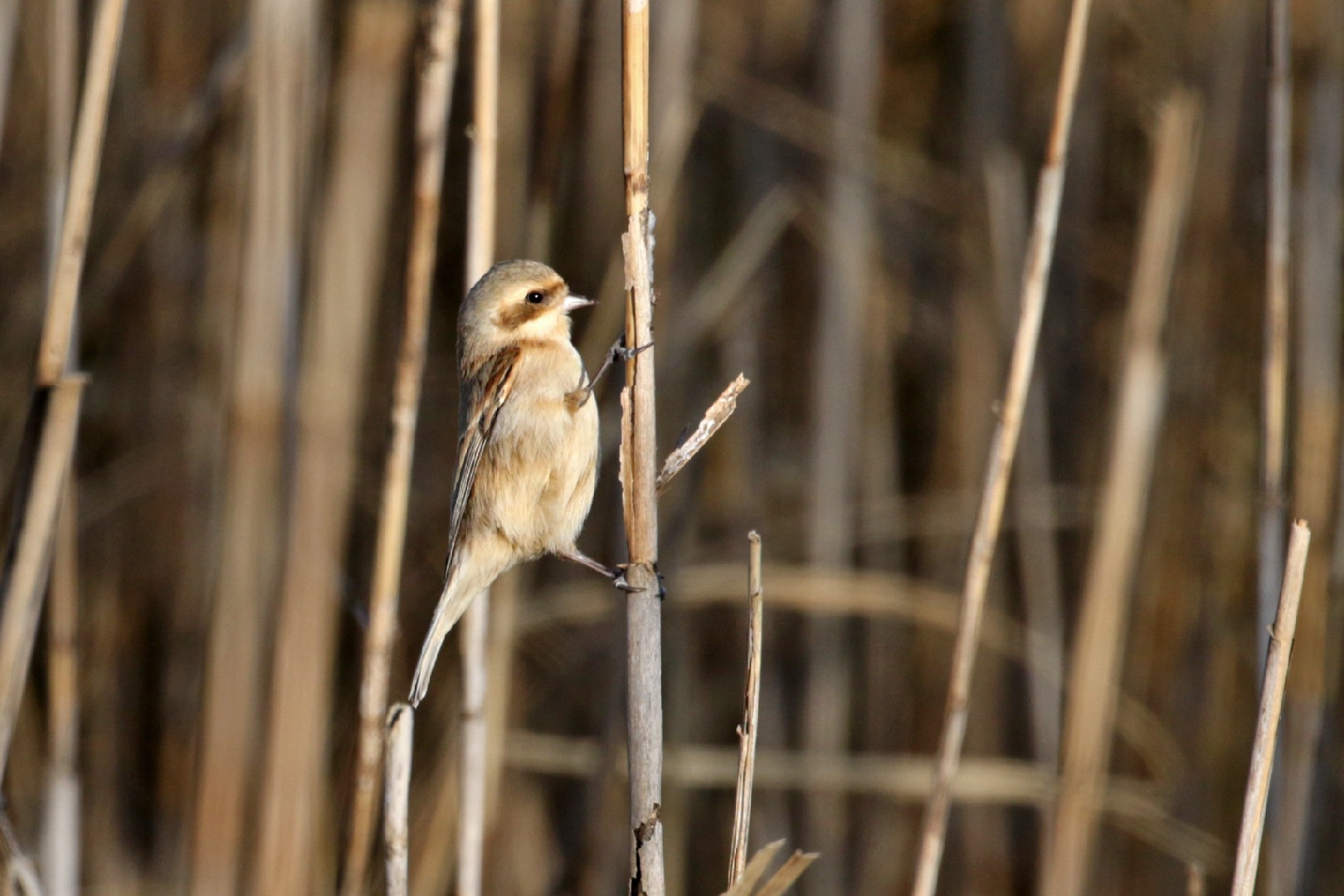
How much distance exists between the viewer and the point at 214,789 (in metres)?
2.43

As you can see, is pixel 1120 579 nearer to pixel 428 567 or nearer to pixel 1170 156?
pixel 1170 156

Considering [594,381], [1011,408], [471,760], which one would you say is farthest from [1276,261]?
[471,760]

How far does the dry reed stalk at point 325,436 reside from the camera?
7.35ft

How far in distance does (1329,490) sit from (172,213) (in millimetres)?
2694

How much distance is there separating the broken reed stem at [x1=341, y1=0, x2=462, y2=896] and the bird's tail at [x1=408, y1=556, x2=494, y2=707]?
3.2 inches

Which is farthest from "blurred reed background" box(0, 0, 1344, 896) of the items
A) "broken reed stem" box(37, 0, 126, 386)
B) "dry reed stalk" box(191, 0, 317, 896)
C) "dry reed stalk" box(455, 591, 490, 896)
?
"broken reed stem" box(37, 0, 126, 386)

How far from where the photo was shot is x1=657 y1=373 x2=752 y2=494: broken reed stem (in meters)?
1.44

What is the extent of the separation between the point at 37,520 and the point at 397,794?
0.58 metres

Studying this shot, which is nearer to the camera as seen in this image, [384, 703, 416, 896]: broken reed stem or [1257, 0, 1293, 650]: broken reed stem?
[384, 703, 416, 896]: broken reed stem

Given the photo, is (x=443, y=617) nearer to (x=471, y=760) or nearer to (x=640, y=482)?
(x=471, y=760)

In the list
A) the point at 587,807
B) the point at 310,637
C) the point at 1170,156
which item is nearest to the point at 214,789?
the point at 310,637

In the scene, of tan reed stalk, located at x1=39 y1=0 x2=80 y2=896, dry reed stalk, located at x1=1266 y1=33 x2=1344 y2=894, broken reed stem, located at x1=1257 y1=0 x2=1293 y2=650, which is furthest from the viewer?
dry reed stalk, located at x1=1266 y1=33 x2=1344 y2=894

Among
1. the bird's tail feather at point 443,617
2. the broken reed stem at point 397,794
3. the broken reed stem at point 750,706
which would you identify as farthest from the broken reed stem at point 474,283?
the broken reed stem at point 750,706

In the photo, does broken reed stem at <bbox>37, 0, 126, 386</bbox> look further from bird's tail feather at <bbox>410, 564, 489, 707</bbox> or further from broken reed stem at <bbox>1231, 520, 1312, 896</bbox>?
broken reed stem at <bbox>1231, 520, 1312, 896</bbox>
